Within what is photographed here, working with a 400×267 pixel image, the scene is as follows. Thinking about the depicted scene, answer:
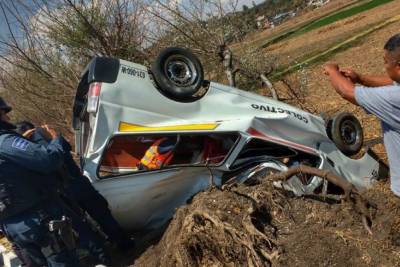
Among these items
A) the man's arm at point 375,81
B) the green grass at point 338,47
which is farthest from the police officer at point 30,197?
the green grass at point 338,47

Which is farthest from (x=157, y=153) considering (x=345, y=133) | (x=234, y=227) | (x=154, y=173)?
(x=345, y=133)

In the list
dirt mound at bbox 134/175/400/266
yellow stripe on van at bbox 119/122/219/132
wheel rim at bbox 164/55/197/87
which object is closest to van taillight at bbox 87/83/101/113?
yellow stripe on van at bbox 119/122/219/132

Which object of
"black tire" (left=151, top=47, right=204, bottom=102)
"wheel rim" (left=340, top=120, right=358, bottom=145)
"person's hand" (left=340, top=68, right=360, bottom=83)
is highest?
"black tire" (left=151, top=47, right=204, bottom=102)

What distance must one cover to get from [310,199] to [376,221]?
53cm

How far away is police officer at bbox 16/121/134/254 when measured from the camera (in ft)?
15.3

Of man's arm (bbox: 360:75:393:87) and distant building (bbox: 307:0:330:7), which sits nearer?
man's arm (bbox: 360:75:393:87)

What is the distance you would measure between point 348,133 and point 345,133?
0.06 m

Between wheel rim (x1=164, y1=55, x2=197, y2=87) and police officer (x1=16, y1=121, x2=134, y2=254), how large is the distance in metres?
1.12

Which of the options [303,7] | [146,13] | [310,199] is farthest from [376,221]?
[303,7]

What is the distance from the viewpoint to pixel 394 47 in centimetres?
306

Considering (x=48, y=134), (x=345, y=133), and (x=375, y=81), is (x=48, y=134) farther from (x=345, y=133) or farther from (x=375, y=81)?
(x=345, y=133)

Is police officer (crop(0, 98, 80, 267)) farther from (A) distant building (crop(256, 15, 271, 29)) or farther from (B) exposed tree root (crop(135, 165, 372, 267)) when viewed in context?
(A) distant building (crop(256, 15, 271, 29))

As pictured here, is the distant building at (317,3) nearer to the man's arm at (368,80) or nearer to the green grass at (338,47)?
the green grass at (338,47)

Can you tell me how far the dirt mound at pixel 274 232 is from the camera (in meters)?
3.65
